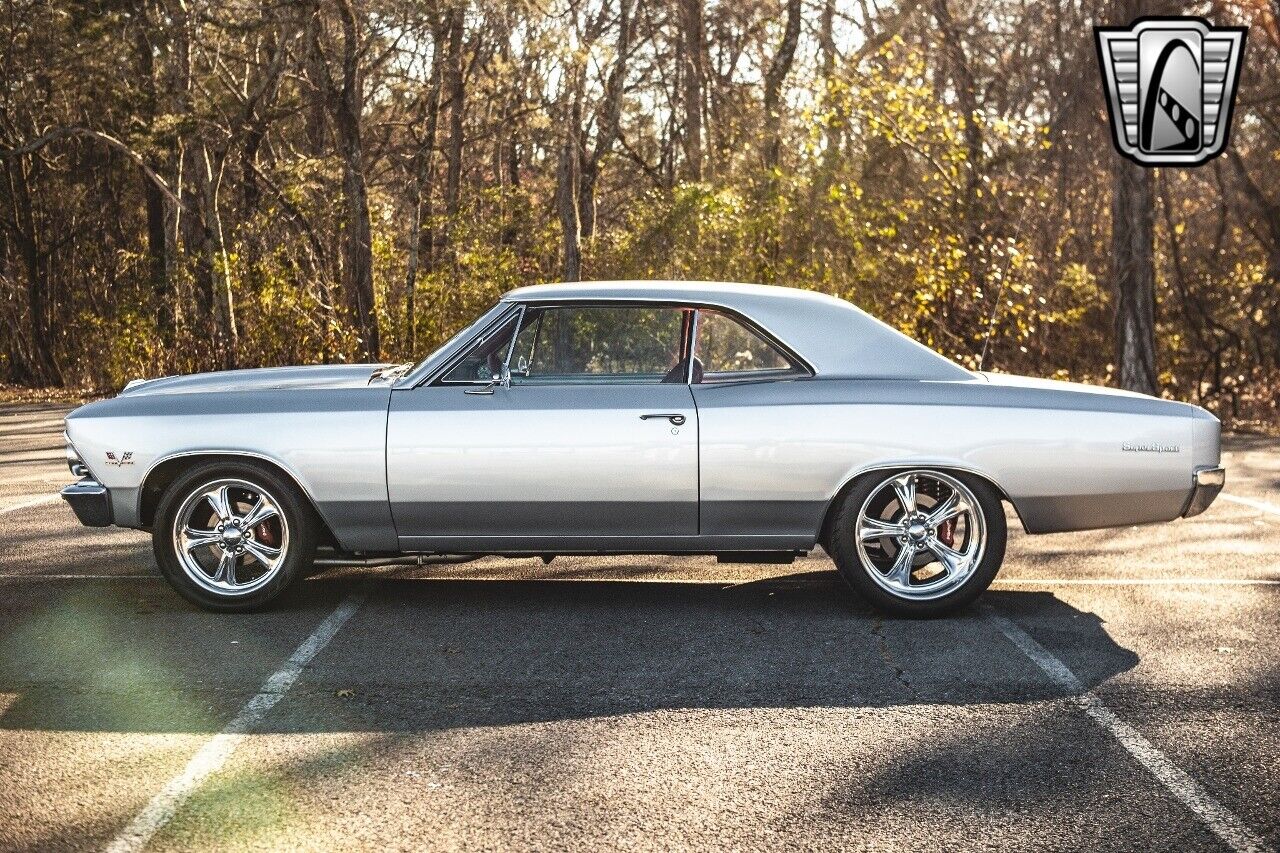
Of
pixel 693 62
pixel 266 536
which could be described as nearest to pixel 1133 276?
pixel 693 62

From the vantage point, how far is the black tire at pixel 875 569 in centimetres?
638

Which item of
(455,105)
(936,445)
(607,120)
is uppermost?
(455,105)

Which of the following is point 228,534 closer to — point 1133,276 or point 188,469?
point 188,469

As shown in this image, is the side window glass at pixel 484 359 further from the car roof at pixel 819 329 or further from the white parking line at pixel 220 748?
the white parking line at pixel 220 748

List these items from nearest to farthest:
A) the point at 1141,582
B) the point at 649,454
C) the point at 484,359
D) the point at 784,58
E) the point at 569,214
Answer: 1. the point at 649,454
2. the point at 484,359
3. the point at 1141,582
4. the point at 569,214
5. the point at 784,58

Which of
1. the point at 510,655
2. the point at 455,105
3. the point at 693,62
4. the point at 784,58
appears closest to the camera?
the point at 510,655

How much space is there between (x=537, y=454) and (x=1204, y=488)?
122 inches

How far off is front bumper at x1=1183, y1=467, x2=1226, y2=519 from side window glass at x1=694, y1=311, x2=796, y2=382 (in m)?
1.93

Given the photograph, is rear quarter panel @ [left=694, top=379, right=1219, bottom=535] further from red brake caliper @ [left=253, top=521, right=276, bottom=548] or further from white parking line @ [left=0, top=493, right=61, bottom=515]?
white parking line @ [left=0, top=493, right=61, bottom=515]

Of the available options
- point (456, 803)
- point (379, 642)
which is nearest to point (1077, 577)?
point (379, 642)

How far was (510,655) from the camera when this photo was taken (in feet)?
19.3

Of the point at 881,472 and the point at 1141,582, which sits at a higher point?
the point at 881,472

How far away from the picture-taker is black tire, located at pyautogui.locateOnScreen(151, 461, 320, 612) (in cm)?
650

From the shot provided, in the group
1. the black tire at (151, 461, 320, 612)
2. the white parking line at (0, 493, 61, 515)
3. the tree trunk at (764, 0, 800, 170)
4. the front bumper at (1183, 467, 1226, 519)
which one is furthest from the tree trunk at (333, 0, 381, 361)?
the front bumper at (1183, 467, 1226, 519)
